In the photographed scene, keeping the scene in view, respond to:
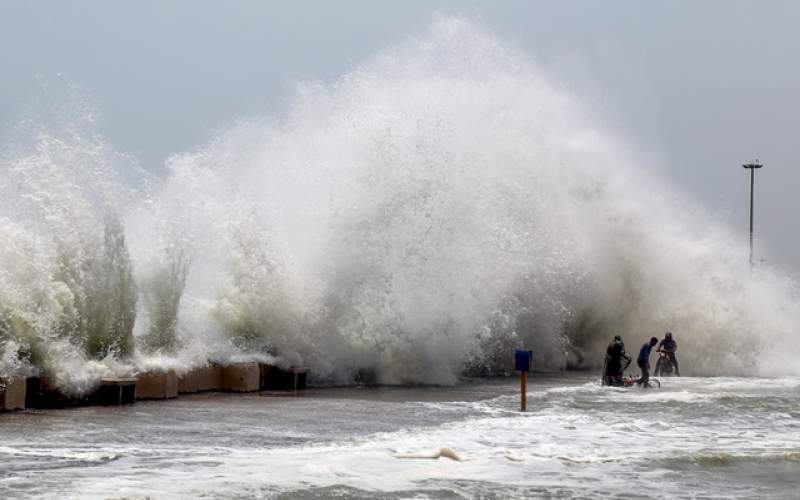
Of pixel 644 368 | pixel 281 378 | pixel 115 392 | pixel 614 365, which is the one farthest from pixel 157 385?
pixel 644 368

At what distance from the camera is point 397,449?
10.1m

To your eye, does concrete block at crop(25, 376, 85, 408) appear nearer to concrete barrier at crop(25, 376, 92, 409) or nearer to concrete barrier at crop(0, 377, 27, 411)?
concrete barrier at crop(25, 376, 92, 409)

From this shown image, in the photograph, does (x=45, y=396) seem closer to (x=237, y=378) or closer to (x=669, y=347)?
(x=237, y=378)

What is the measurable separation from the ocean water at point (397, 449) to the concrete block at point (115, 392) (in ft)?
1.19

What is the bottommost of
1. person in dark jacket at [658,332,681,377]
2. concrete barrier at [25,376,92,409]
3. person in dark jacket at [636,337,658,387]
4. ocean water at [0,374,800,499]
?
ocean water at [0,374,800,499]

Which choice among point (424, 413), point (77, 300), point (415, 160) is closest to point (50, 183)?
point (77, 300)

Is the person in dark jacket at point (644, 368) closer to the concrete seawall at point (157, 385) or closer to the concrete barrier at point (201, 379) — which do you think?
the concrete seawall at point (157, 385)

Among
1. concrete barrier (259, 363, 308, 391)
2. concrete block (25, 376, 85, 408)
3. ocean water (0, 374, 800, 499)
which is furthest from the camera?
concrete barrier (259, 363, 308, 391)

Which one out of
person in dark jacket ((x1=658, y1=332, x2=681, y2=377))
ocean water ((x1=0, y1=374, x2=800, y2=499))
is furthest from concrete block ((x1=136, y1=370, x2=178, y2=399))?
person in dark jacket ((x1=658, y1=332, x2=681, y2=377))

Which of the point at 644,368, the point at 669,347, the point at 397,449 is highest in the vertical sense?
the point at 669,347

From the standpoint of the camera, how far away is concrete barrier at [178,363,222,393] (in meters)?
16.0

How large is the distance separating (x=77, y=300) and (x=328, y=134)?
9967mm

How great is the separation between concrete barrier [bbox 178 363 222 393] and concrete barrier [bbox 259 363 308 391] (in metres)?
1.12

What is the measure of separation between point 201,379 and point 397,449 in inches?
280
